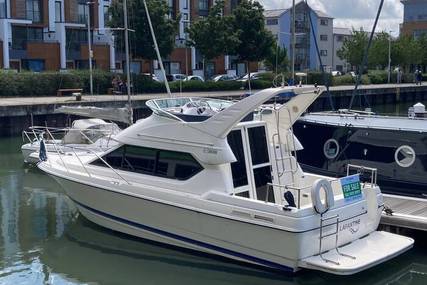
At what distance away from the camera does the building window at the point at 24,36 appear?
1961 inches

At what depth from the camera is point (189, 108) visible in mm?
12055

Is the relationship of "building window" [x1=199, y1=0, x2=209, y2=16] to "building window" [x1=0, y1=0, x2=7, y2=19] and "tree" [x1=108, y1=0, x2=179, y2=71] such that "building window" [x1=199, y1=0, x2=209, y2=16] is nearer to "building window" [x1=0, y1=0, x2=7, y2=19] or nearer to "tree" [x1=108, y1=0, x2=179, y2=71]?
"building window" [x1=0, y1=0, x2=7, y2=19]

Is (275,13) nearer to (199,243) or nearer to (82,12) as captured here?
(82,12)

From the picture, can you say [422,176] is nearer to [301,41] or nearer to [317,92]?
[317,92]

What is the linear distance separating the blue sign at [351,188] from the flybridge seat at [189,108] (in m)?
1.98

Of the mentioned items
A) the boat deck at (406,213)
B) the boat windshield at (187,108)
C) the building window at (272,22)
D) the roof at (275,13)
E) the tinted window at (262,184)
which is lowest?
the boat deck at (406,213)

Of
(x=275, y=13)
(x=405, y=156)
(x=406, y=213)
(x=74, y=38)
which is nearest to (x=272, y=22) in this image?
(x=275, y=13)

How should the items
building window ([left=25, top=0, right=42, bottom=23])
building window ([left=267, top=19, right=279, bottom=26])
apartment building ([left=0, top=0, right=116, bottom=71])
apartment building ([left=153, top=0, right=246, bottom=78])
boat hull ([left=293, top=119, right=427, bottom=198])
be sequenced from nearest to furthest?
boat hull ([left=293, top=119, right=427, bottom=198]), apartment building ([left=0, top=0, right=116, bottom=71]), building window ([left=25, top=0, right=42, bottom=23]), apartment building ([left=153, top=0, right=246, bottom=78]), building window ([left=267, top=19, right=279, bottom=26])

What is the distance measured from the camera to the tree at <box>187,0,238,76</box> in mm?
43844

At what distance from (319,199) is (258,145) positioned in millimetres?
2049

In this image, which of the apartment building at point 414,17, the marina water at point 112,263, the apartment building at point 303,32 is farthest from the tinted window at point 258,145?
the apartment building at point 414,17

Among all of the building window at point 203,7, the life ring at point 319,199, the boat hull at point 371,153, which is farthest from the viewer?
the building window at point 203,7

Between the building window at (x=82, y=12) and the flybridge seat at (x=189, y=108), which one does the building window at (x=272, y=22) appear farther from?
the flybridge seat at (x=189, y=108)

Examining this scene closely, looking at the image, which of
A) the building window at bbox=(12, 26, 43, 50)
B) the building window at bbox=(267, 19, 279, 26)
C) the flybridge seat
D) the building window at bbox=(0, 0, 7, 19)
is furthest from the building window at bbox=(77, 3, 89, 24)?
the building window at bbox=(267, 19, 279, 26)
